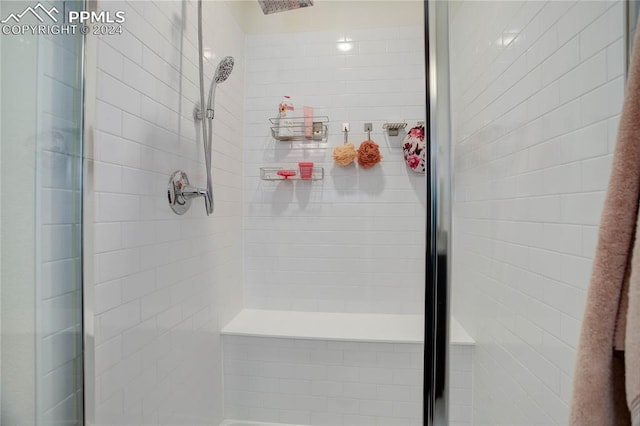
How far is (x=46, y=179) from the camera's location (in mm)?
642

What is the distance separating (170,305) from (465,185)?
138 centimetres

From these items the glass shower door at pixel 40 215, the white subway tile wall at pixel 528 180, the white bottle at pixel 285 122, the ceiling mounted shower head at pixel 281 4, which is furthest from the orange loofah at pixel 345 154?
the glass shower door at pixel 40 215

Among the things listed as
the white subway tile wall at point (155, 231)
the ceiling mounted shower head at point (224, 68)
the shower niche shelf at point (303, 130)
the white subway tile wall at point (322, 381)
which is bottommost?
the white subway tile wall at point (322, 381)

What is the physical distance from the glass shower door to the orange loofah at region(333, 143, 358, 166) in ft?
3.95

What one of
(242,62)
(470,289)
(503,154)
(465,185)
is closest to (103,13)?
(242,62)

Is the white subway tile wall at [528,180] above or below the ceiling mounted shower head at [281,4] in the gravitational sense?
below

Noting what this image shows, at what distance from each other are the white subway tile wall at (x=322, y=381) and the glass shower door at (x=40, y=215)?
3.00ft

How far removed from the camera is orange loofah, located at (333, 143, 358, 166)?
5.56 ft

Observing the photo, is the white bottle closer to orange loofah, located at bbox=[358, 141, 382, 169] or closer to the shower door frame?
orange loofah, located at bbox=[358, 141, 382, 169]

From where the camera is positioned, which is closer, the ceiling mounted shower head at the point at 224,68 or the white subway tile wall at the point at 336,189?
the ceiling mounted shower head at the point at 224,68

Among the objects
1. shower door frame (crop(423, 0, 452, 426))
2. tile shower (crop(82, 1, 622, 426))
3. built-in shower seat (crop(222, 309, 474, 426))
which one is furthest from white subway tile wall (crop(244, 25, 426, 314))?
shower door frame (crop(423, 0, 452, 426))

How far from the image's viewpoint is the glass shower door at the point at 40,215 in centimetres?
59

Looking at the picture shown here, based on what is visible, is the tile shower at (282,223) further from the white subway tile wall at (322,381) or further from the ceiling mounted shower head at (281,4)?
the ceiling mounted shower head at (281,4)

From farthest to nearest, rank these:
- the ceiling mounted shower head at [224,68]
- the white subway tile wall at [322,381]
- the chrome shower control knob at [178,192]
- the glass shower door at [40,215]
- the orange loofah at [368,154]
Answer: the orange loofah at [368,154], the white subway tile wall at [322,381], the ceiling mounted shower head at [224,68], the chrome shower control knob at [178,192], the glass shower door at [40,215]
